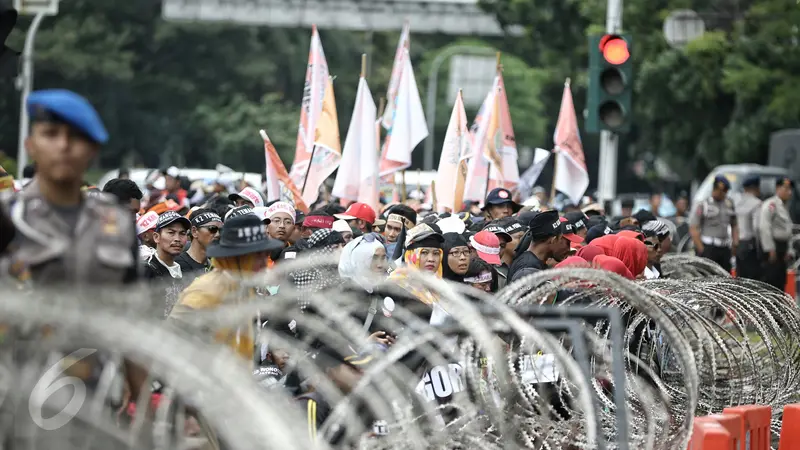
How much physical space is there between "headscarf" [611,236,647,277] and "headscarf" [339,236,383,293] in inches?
131

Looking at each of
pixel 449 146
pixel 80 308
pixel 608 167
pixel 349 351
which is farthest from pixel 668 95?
pixel 80 308

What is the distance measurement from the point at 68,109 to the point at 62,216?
0.39 metres

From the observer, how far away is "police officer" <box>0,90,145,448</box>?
18.3ft

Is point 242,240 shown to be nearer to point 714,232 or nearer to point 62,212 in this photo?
point 62,212

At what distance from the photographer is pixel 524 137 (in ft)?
210

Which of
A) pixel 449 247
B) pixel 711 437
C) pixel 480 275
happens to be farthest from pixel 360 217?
pixel 711 437

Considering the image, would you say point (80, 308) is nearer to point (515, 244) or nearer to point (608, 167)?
point (515, 244)

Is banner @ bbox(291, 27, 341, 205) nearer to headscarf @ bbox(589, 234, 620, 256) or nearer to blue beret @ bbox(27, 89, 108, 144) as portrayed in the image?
headscarf @ bbox(589, 234, 620, 256)

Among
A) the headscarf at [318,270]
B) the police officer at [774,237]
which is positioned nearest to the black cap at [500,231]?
the headscarf at [318,270]

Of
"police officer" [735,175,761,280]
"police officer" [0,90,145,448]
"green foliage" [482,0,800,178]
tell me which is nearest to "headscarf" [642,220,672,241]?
"police officer" [735,175,761,280]

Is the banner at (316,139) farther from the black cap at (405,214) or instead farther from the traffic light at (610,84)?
the black cap at (405,214)

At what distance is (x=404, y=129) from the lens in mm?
19938

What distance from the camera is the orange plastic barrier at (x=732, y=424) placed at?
859 cm

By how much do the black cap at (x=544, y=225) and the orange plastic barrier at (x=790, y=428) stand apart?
7.08 feet
